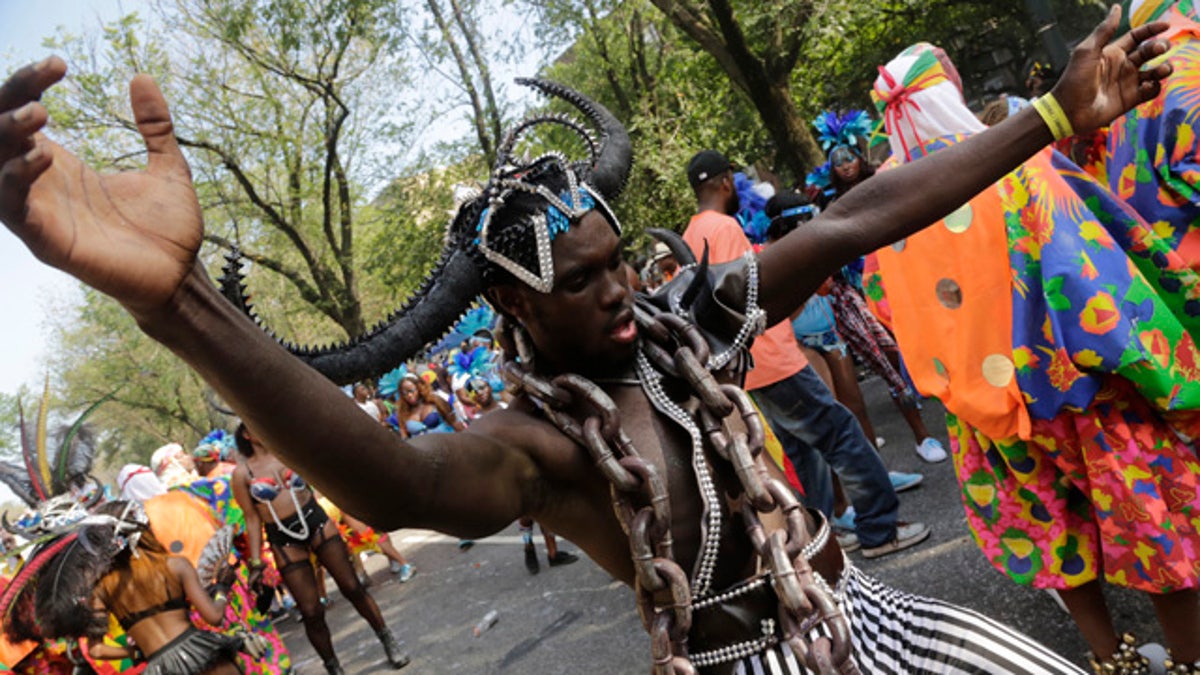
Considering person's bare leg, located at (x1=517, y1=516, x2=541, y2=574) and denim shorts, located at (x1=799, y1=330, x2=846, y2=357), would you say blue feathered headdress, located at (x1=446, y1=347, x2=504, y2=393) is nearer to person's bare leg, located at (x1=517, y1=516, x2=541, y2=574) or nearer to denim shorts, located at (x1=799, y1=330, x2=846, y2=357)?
person's bare leg, located at (x1=517, y1=516, x2=541, y2=574)

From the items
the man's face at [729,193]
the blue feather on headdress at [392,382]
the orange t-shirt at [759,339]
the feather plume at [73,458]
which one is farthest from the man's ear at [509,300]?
the blue feather on headdress at [392,382]

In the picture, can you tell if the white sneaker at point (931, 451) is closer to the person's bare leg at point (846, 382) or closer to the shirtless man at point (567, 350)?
the person's bare leg at point (846, 382)

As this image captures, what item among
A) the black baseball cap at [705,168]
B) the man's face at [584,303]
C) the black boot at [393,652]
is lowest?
the black boot at [393,652]

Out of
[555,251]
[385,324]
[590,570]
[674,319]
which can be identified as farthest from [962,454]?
[590,570]

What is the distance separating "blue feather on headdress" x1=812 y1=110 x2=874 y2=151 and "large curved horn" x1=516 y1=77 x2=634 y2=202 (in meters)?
4.28

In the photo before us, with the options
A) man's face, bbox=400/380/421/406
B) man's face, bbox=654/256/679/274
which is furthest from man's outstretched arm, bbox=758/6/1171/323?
man's face, bbox=400/380/421/406

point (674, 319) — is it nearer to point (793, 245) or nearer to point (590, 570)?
point (793, 245)

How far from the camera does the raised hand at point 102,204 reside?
1084 millimetres

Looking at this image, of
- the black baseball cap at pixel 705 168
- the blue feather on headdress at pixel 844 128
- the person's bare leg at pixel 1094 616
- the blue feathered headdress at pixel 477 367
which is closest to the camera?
the person's bare leg at pixel 1094 616

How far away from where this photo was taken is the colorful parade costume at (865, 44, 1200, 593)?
266 centimetres

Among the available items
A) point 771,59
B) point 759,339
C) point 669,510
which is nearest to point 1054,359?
point 669,510

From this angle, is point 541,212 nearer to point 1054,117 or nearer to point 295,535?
point 1054,117

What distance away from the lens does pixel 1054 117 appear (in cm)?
212

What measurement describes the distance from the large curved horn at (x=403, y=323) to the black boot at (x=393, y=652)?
200 inches
